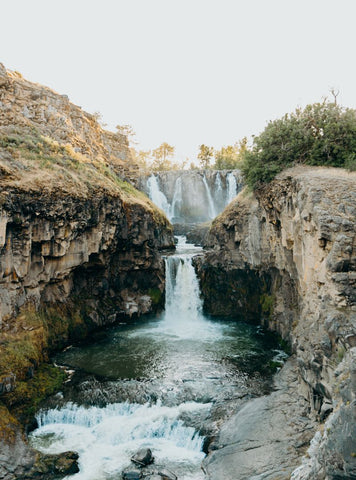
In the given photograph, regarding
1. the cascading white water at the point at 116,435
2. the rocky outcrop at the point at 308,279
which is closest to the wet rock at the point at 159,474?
the cascading white water at the point at 116,435

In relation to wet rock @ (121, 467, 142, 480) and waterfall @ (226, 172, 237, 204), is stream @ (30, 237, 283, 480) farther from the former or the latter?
waterfall @ (226, 172, 237, 204)

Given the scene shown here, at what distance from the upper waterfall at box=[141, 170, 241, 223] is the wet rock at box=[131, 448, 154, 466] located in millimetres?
36733

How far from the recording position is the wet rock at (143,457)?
12.4m

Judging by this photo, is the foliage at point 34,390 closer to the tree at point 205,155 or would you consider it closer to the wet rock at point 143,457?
the wet rock at point 143,457

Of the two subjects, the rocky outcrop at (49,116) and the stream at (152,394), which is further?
the rocky outcrop at (49,116)

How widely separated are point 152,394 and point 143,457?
3.57m

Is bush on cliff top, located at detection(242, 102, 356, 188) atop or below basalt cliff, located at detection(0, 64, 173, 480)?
atop

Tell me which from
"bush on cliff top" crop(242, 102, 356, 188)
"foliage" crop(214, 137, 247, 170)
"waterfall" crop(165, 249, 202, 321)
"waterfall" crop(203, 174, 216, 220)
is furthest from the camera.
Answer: "foliage" crop(214, 137, 247, 170)

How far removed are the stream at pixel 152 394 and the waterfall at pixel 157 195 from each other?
25639 millimetres

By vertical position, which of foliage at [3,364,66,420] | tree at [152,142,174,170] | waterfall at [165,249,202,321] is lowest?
foliage at [3,364,66,420]

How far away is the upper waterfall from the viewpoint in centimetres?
4847

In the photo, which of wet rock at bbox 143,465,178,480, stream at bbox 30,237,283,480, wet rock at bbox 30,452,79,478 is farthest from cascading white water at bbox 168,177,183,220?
wet rock at bbox 143,465,178,480

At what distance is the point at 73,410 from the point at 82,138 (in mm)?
24626

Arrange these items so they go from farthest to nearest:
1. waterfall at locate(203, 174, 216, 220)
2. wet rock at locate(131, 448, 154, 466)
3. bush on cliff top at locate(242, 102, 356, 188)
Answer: waterfall at locate(203, 174, 216, 220), bush on cliff top at locate(242, 102, 356, 188), wet rock at locate(131, 448, 154, 466)
